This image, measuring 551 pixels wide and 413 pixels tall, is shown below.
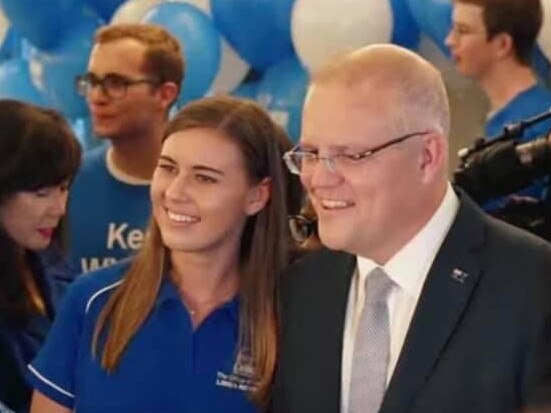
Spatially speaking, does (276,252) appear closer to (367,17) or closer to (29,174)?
(29,174)

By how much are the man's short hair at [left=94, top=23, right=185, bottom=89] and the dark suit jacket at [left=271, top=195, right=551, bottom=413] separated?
4.08 ft

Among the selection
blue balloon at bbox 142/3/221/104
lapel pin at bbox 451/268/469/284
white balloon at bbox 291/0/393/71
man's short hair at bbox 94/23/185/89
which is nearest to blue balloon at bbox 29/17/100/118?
blue balloon at bbox 142/3/221/104

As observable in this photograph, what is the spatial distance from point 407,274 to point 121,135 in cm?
126

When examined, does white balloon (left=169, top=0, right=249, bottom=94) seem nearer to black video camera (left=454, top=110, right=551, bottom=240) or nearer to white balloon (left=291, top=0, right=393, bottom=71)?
white balloon (left=291, top=0, right=393, bottom=71)

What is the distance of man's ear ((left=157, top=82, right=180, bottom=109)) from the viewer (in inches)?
108

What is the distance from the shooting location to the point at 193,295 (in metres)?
1.75

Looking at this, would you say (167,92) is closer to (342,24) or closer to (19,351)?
(342,24)

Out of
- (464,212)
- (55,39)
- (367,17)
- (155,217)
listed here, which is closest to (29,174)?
(155,217)

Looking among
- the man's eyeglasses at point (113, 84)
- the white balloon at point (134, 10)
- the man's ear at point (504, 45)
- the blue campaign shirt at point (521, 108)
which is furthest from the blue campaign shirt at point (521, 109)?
the white balloon at point (134, 10)

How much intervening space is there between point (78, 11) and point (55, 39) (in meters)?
0.11

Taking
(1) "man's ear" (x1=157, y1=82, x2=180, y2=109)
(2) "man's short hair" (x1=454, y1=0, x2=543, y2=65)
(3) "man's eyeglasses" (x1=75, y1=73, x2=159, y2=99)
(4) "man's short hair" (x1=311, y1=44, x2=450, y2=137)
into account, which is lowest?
(2) "man's short hair" (x1=454, y1=0, x2=543, y2=65)

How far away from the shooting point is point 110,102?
270cm

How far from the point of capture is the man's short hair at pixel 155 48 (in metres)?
2.74

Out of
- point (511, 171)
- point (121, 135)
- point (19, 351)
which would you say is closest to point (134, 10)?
point (121, 135)
